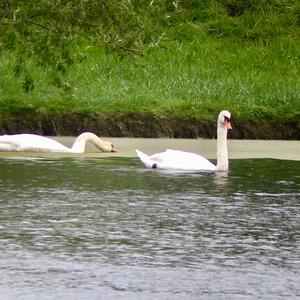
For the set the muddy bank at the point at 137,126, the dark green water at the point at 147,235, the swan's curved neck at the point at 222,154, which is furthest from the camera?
the muddy bank at the point at 137,126

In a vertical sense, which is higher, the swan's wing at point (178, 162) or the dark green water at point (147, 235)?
the swan's wing at point (178, 162)

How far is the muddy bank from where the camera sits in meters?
19.5

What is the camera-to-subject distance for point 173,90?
21312mm

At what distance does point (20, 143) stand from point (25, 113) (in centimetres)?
314

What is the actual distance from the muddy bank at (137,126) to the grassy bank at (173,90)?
13 mm

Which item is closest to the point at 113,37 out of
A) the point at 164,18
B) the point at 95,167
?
the point at 95,167

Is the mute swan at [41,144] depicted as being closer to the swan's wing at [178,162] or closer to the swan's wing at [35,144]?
the swan's wing at [35,144]

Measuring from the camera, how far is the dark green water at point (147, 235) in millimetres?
7562

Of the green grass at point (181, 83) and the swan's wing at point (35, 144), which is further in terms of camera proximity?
the green grass at point (181, 83)

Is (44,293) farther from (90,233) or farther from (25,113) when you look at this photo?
(25,113)

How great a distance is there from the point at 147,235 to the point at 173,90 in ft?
39.2

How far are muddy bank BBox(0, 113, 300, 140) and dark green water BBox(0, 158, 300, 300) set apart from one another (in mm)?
4733

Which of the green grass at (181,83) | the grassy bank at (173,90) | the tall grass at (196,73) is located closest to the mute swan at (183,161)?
the grassy bank at (173,90)

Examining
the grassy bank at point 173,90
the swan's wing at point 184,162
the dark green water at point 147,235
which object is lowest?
the dark green water at point 147,235
